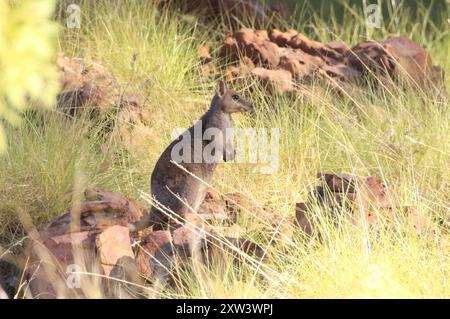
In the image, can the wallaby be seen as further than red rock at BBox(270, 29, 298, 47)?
No

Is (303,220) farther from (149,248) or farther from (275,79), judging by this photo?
(275,79)

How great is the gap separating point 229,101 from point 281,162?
→ 729 mm

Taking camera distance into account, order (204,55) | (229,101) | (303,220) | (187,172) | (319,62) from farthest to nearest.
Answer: (204,55)
(319,62)
(229,101)
(187,172)
(303,220)

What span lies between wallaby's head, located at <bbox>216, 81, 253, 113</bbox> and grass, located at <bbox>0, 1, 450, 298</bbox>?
0.51 m

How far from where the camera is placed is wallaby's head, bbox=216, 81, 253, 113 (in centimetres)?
715

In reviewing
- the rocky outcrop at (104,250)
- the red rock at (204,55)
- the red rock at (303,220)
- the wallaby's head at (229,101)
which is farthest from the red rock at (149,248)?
the red rock at (204,55)

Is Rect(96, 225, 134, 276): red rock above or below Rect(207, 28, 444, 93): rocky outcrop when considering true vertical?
below

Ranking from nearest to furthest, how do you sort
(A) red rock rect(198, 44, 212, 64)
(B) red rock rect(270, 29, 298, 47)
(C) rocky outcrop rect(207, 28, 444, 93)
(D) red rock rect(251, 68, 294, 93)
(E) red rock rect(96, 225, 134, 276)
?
(E) red rock rect(96, 225, 134, 276), (D) red rock rect(251, 68, 294, 93), (C) rocky outcrop rect(207, 28, 444, 93), (A) red rock rect(198, 44, 212, 64), (B) red rock rect(270, 29, 298, 47)

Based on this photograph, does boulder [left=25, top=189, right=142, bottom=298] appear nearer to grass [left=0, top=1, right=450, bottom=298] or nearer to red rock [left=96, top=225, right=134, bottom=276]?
red rock [left=96, top=225, right=134, bottom=276]

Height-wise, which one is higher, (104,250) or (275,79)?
(275,79)

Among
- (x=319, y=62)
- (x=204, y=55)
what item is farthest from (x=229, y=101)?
(x=204, y=55)

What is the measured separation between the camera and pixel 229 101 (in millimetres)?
7168

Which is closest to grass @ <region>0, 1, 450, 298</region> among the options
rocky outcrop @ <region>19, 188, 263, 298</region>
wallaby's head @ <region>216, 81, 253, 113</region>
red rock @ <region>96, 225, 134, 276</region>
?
rocky outcrop @ <region>19, 188, 263, 298</region>
